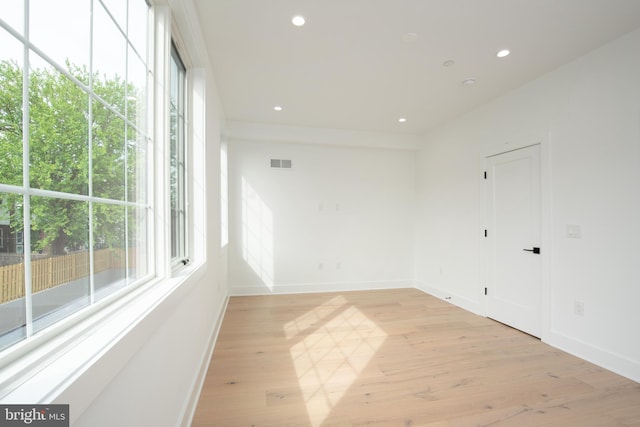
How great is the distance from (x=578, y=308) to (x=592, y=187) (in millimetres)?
1155

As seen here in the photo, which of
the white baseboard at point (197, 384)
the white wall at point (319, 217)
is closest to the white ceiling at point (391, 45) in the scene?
the white wall at point (319, 217)

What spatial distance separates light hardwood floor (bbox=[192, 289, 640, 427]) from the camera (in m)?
1.69

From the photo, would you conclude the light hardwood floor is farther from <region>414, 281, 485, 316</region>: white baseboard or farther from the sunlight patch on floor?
<region>414, 281, 485, 316</region>: white baseboard

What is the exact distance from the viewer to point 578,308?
243 centimetres

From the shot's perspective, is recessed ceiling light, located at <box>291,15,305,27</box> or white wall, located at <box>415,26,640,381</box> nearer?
recessed ceiling light, located at <box>291,15,305,27</box>

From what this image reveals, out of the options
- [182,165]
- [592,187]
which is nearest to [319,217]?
[182,165]

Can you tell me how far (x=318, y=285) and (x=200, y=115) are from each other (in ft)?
10.9

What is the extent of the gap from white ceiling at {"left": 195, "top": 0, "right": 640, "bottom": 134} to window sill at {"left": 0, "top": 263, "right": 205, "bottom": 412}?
2.07 meters

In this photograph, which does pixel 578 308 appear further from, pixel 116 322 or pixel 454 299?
pixel 116 322

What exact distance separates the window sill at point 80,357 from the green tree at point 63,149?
0.77 feet

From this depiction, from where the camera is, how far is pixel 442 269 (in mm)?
4195

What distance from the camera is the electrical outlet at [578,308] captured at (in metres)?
2.41

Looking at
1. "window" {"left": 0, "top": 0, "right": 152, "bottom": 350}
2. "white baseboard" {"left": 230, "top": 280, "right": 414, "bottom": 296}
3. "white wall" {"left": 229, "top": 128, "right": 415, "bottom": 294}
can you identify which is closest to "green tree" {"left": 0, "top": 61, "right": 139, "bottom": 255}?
"window" {"left": 0, "top": 0, "right": 152, "bottom": 350}

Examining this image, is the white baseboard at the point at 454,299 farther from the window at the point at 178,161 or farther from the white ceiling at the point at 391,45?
the window at the point at 178,161
